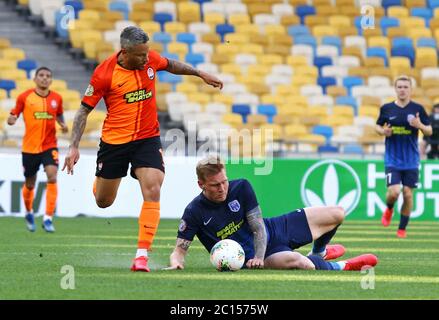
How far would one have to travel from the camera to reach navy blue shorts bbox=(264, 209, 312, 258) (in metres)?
10.1

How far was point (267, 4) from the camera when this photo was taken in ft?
94.2

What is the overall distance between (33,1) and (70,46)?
4.78 ft

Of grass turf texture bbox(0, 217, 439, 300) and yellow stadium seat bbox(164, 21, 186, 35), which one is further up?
yellow stadium seat bbox(164, 21, 186, 35)

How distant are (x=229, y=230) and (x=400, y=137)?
7.11 meters

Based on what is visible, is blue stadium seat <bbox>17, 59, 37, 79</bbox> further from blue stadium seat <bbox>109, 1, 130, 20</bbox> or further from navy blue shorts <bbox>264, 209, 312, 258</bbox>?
navy blue shorts <bbox>264, 209, 312, 258</bbox>

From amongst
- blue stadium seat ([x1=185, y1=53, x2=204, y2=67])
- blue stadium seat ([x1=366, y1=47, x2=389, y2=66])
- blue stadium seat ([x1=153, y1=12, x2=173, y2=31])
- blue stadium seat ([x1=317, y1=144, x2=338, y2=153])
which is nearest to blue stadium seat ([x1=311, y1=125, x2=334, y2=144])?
blue stadium seat ([x1=317, y1=144, x2=338, y2=153])

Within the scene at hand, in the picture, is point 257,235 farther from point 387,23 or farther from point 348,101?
point 387,23

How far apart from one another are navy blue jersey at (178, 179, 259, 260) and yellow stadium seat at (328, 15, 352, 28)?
19101 mm

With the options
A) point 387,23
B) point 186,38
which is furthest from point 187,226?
point 387,23

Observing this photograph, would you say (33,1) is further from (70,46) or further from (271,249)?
(271,249)

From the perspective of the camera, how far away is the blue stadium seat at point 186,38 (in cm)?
2747

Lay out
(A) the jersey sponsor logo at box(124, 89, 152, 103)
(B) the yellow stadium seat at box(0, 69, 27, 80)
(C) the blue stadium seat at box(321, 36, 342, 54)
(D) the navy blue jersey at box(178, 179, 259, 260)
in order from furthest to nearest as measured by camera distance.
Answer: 1. (C) the blue stadium seat at box(321, 36, 342, 54)
2. (B) the yellow stadium seat at box(0, 69, 27, 80)
3. (A) the jersey sponsor logo at box(124, 89, 152, 103)
4. (D) the navy blue jersey at box(178, 179, 259, 260)

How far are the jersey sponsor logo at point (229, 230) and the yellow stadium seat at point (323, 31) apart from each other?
1879cm

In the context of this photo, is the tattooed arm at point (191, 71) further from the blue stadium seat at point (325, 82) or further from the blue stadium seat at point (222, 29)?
the blue stadium seat at point (222, 29)
